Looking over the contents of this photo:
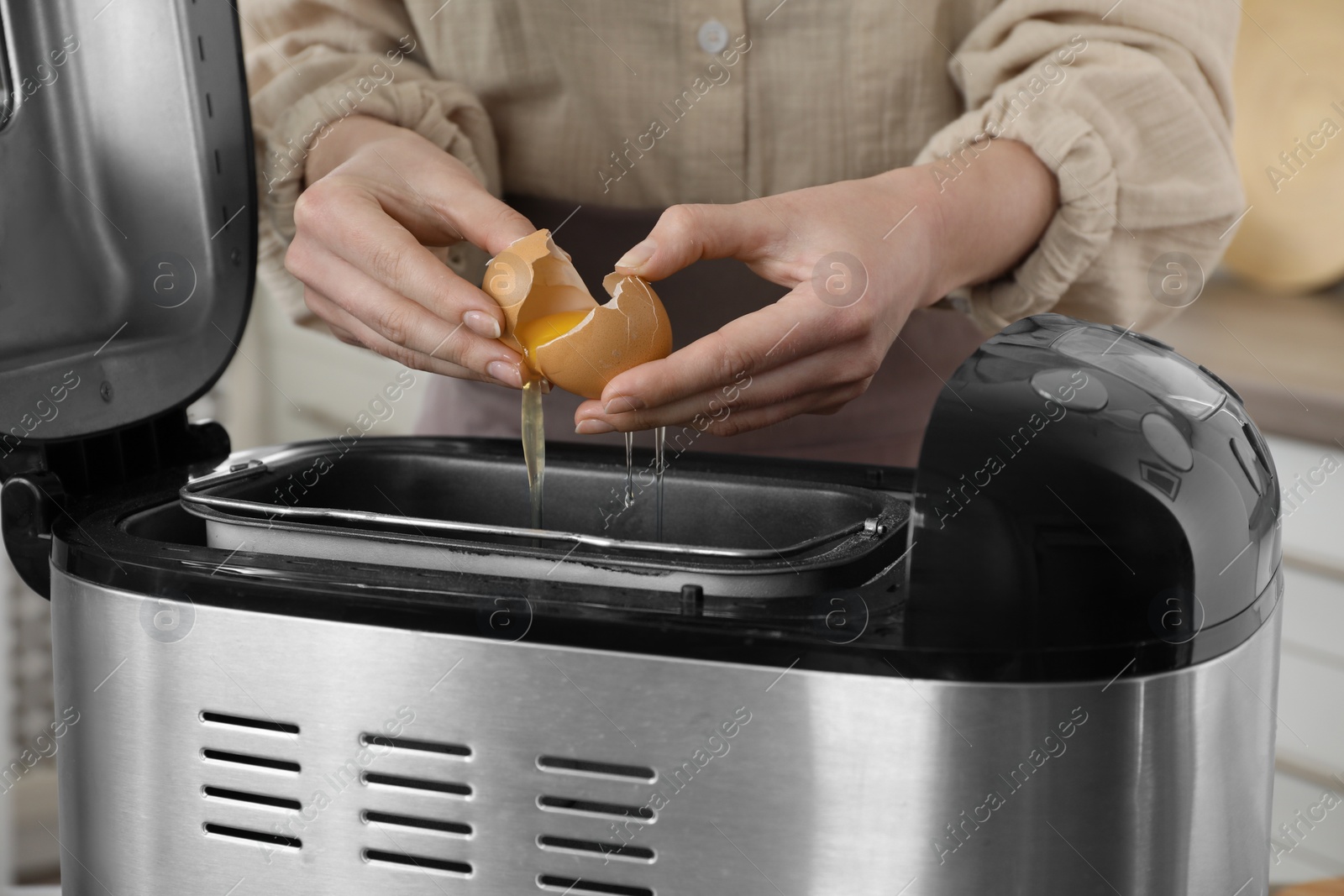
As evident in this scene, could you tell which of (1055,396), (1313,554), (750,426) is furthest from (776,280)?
(1313,554)

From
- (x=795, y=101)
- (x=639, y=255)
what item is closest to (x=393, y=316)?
(x=639, y=255)

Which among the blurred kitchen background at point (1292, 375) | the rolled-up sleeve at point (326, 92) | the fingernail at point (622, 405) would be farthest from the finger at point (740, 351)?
the blurred kitchen background at point (1292, 375)

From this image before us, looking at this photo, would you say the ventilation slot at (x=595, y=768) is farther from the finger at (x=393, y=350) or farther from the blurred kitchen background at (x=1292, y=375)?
the blurred kitchen background at (x=1292, y=375)

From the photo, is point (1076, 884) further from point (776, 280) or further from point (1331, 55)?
point (1331, 55)

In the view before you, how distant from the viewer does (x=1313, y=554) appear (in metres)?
1.25

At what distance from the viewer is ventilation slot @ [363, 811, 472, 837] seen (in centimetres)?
44

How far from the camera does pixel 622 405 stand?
498 millimetres

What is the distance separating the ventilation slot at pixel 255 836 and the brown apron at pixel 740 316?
0.39m

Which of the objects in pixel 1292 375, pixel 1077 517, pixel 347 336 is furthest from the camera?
pixel 1292 375

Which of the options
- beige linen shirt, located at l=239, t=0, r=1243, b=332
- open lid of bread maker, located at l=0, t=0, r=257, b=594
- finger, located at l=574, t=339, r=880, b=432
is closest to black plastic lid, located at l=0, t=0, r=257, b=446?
open lid of bread maker, located at l=0, t=0, r=257, b=594

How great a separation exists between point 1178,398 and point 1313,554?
0.98 m

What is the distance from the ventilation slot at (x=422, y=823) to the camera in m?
0.44

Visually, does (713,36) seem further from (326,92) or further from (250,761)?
(250,761)

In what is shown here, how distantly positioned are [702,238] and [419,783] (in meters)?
0.25
